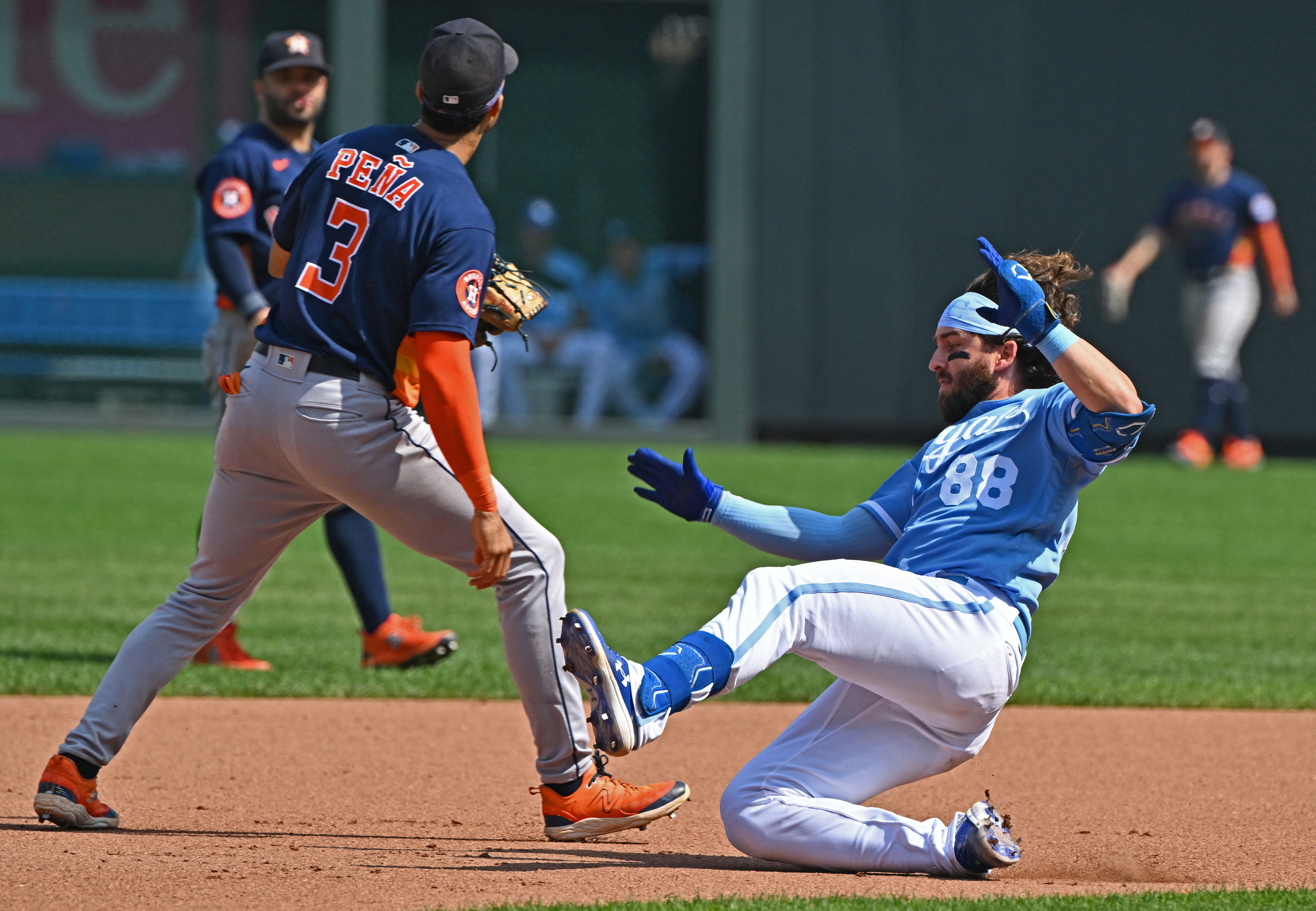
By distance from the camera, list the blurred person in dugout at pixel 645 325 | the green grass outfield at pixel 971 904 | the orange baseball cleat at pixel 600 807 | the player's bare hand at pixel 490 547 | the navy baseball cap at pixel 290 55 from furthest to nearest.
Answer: the blurred person in dugout at pixel 645 325 → the navy baseball cap at pixel 290 55 → the orange baseball cleat at pixel 600 807 → the player's bare hand at pixel 490 547 → the green grass outfield at pixel 971 904

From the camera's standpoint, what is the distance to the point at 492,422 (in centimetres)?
1611

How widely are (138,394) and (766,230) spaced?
6424 millimetres

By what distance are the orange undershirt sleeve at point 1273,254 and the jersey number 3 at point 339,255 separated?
1101 cm

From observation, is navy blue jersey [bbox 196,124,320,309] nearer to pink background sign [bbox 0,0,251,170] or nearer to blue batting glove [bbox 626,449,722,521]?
blue batting glove [bbox 626,449,722,521]

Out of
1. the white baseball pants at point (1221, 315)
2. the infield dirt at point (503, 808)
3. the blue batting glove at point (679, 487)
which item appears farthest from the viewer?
the white baseball pants at point (1221, 315)

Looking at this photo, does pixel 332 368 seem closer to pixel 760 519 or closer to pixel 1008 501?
pixel 760 519

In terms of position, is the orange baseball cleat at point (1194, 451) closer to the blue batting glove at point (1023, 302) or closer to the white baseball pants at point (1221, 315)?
the white baseball pants at point (1221, 315)

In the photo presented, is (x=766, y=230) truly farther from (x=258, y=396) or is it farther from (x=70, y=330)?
(x=258, y=396)

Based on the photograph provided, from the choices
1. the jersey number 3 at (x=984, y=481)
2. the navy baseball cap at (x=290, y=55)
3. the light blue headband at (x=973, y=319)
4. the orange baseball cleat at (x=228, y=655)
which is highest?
the navy baseball cap at (x=290, y=55)

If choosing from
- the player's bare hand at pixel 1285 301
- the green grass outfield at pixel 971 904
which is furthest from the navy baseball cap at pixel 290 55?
the player's bare hand at pixel 1285 301

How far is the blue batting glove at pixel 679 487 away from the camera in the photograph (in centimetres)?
383

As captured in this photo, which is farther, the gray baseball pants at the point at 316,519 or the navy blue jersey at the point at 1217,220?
the navy blue jersey at the point at 1217,220

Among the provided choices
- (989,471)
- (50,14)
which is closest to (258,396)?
(989,471)

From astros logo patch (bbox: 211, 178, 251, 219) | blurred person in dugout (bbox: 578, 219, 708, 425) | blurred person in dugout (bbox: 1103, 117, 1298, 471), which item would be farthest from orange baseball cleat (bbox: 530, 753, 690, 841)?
blurred person in dugout (bbox: 578, 219, 708, 425)
